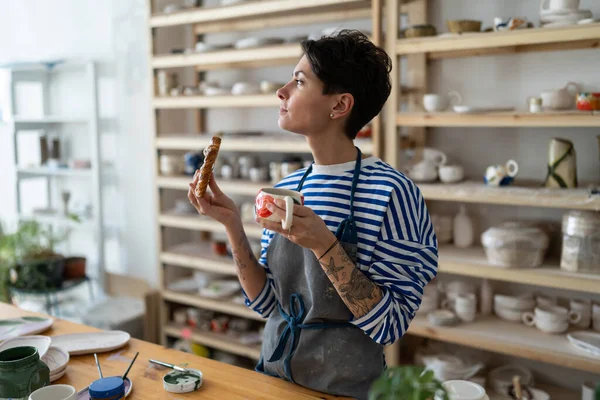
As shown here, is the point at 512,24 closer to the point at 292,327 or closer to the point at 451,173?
the point at 451,173

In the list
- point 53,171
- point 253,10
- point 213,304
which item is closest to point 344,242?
point 253,10

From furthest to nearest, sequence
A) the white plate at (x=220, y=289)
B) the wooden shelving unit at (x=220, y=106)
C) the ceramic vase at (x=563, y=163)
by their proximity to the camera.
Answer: the white plate at (x=220, y=289) < the wooden shelving unit at (x=220, y=106) < the ceramic vase at (x=563, y=163)

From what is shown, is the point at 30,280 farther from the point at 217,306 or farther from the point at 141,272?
the point at 217,306

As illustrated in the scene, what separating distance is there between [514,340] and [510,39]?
1.25 meters

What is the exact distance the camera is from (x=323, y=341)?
146cm

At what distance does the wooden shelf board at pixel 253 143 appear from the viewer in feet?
9.11

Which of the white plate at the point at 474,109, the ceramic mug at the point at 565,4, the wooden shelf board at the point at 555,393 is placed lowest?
the wooden shelf board at the point at 555,393

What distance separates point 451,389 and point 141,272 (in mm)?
2958

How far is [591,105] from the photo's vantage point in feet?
7.19

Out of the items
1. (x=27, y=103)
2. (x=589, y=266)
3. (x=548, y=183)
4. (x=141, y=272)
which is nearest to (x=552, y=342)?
(x=589, y=266)

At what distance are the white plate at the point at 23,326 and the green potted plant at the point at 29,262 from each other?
5.51ft

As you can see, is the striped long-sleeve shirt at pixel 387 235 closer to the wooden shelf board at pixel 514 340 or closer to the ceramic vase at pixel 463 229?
the wooden shelf board at pixel 514 340

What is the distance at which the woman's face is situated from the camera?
145 cm

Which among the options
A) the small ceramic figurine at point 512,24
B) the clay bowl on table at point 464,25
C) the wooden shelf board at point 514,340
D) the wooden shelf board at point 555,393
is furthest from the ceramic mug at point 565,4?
the wooden shelf board at point 555,393
